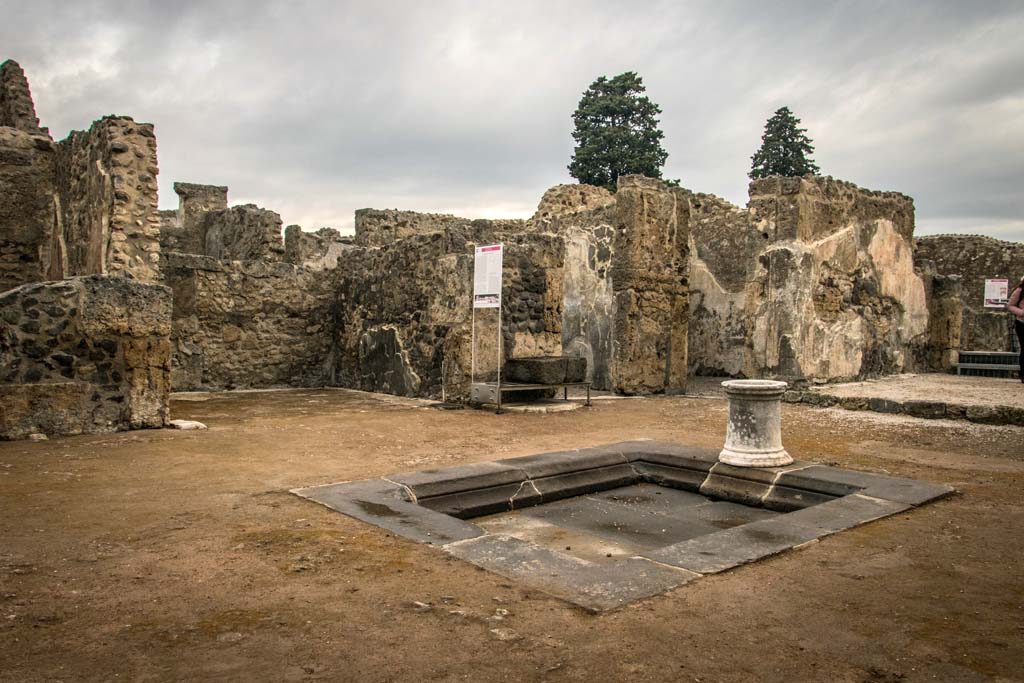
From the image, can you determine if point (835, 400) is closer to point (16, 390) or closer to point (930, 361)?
point (930, 361)

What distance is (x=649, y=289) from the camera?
1096cm

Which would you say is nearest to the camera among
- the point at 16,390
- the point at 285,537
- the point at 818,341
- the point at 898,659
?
the point at 898,659

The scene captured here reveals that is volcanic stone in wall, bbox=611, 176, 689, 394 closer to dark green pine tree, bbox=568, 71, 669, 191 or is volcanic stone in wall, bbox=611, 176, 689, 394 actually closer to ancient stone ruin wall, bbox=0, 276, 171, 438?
ancient stone ruin wall, bbox=0, 276, 171, 438

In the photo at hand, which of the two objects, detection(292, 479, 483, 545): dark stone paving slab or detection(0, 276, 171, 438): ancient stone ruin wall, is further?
detection(0, 276, 171, 438): ancient stone ruin wall

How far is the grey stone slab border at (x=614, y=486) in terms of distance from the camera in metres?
3.16

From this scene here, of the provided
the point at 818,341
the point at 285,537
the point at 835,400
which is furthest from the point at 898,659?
the point at 818,341

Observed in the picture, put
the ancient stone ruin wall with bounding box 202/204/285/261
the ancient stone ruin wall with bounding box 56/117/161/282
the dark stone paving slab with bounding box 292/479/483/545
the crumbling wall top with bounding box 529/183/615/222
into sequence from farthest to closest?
the crumbling wall top with bounding box 529/183/615/222, the ancient stone ruin wall with bounding box 202/204/285/261, the ancient stone ruin wall with bounding box 56/117/161/282, the dark stone paving slab with bounding box 292/479/483/545

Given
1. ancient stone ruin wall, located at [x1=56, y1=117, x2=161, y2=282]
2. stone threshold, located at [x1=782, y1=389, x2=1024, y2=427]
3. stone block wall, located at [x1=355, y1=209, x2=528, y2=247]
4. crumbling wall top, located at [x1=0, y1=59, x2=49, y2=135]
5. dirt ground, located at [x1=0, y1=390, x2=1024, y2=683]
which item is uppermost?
crumbling wall top, located at [x1=0, y1=59, x2=49, y2=135]

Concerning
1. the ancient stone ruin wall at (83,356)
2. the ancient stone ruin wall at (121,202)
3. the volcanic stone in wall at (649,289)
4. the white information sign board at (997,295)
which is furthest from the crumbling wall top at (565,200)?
the ancient stone ruin wall at (83,356)

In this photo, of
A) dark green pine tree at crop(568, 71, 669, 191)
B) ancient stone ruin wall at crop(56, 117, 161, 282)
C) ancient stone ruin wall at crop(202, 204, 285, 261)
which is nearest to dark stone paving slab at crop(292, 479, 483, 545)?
ancient stone ruin wall at crop(56, 117, 161, 282)

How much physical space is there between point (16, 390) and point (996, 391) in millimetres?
10696

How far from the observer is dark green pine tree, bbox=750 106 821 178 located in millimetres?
31422

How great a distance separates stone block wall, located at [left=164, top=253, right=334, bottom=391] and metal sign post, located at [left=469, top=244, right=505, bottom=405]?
4014 mm

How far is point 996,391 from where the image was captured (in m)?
9.73
